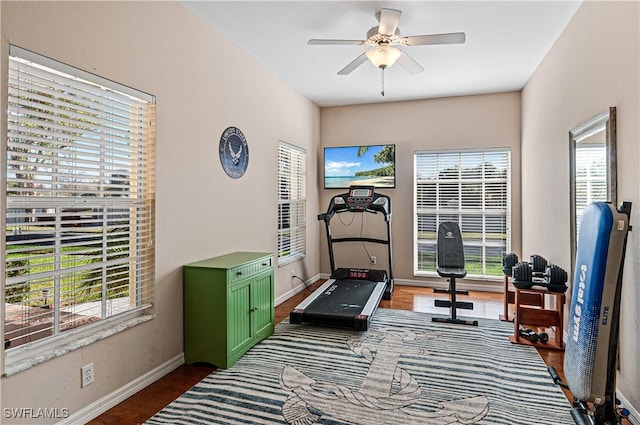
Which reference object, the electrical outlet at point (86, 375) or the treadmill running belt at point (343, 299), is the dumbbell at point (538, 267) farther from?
the electrical outlet at point (86, 375)

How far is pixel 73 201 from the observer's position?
7.13 feet

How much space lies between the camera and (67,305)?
2176mm

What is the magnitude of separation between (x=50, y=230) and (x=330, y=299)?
9.98 feet

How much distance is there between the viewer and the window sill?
73.0 inches

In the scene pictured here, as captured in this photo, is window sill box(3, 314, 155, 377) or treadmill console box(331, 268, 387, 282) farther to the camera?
treadmill console box(331, 268, 387, 282)

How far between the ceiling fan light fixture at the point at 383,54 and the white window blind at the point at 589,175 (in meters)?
1.76

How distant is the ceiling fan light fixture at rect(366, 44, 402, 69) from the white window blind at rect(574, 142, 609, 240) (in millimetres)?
1764

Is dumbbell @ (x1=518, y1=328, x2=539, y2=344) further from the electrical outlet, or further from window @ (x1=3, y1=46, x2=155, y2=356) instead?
the electrical outlet

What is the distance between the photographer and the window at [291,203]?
197 inches

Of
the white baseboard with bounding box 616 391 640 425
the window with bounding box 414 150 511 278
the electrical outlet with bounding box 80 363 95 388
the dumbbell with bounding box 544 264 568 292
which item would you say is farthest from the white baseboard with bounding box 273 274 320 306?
the white baseboard with bounding box 616 391 640 425

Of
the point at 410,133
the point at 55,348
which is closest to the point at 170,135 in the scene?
the point at 55,348

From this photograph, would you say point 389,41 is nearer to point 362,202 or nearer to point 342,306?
point 362,202

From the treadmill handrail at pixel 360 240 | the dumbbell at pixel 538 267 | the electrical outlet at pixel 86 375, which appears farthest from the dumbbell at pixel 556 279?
the electrical outlet at pixel 86 375

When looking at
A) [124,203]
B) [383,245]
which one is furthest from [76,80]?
[383,245]
